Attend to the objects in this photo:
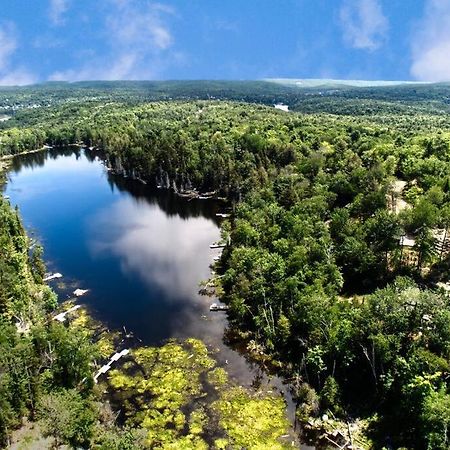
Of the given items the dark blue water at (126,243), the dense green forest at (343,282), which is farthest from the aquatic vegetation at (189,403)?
the dark blue water at (126,243)

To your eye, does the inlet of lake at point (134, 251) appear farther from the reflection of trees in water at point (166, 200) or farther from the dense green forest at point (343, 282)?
the dense green forest at point (343, 282)

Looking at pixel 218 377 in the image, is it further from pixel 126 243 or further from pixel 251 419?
pixel 126 243

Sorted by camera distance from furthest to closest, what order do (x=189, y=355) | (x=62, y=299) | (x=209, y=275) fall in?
(x=209, y=275)
(x=62, y=299)
(x=189, y=355)

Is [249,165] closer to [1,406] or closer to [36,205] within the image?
[36,205]

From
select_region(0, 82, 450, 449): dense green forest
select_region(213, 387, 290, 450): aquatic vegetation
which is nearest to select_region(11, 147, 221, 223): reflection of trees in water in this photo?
select_region(0, 82, 450, 449): dense green forest

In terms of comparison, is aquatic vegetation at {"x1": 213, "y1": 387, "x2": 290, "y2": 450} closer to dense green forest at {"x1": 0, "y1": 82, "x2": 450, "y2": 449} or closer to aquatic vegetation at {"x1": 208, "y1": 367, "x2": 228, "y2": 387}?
aquatic vegetation at {"x1": 208, "y1": 367, "x2": 228, "y2": 387}

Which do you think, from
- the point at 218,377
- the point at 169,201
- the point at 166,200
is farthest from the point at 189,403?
the point at 166,200

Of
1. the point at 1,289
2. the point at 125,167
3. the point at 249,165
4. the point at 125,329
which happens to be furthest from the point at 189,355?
the point at 125,167

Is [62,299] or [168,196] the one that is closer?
[62,299]
